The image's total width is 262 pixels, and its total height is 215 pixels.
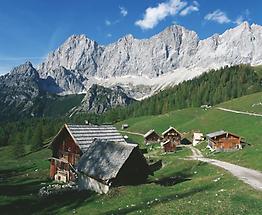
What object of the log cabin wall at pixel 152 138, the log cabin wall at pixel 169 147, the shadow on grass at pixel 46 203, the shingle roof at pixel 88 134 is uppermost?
the shingle roof at pixel 88 134

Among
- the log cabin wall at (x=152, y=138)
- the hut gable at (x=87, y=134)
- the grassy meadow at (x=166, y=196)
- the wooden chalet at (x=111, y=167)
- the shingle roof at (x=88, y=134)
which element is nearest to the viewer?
the grassy meadow at (x=166, y=196)

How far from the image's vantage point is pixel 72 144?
62.3 m

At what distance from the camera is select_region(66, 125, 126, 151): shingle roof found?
60.3 metres

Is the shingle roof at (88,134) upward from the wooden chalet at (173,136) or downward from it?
upward

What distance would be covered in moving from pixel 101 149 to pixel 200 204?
23.3 metres

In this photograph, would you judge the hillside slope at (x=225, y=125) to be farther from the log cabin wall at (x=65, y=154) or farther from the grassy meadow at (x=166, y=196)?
the log cabin wall at (x=65, y=154)

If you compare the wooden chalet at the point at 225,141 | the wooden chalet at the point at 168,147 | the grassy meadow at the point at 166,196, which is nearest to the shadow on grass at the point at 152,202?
the grassy meadow at the point at 166,196

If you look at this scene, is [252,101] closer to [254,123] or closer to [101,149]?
[254,123]

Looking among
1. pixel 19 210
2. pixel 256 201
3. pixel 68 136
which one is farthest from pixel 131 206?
pixel 68 136

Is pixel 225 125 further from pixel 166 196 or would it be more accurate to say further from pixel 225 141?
pixel 166 196

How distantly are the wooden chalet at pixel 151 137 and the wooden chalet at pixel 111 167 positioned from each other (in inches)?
2982

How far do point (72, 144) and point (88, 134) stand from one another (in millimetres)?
3056

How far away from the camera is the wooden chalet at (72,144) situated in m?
60.5

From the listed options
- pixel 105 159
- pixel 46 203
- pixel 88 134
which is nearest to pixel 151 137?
pixel 88 134
